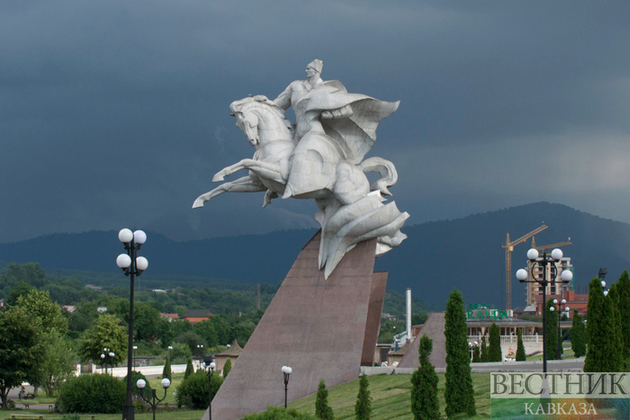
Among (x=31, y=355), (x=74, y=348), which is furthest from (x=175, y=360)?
(x=31, y=355)

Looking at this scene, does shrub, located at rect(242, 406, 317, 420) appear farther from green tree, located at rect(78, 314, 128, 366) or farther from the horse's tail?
green tree, located at rect(78, 314, 128, 366)

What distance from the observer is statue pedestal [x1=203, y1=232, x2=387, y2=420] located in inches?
1069

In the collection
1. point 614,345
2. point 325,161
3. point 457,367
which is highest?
point 325,161

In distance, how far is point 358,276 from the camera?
1101 inches

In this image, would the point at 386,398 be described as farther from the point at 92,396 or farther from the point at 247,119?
the point at 92,396

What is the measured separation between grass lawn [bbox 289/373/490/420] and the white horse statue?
13.2 feet

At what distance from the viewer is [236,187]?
29125mm

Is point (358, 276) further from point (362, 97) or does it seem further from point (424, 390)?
point (424, 390)

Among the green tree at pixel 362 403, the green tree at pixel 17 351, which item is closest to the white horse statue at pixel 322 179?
the green tree at pixel 362 403

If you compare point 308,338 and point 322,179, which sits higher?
point 322,179

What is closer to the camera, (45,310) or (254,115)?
(254,115)

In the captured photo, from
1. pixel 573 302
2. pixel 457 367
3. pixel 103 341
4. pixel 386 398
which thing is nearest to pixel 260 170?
pixel 386 398

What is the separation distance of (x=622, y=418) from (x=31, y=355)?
2877 cm

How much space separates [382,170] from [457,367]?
36.0 ft
